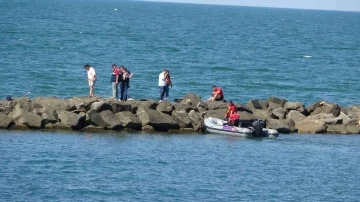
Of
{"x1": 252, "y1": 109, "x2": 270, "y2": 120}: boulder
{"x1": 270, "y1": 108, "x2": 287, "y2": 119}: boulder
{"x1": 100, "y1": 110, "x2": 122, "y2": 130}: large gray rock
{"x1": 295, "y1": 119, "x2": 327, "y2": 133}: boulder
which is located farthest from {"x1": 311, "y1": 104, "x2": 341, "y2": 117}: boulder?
{"x1": 100, "y1": 110, "x2": 122, "y2": 130}: large gray rock

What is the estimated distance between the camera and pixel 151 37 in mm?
114125

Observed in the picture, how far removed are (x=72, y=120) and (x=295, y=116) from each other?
11499 mm

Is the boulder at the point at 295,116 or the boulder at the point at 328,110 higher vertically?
the boulder at the point at 328,110

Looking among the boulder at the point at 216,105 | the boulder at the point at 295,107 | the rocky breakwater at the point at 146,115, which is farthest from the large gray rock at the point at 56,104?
the boulder at the point at 295,107

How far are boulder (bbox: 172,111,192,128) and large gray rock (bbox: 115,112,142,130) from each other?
1812mm

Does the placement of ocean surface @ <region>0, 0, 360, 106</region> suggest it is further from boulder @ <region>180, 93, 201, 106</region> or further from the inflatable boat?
the inflatable boat

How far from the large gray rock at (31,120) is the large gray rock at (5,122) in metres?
0.36

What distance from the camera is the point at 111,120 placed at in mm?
40812

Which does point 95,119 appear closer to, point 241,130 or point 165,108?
point 165,108

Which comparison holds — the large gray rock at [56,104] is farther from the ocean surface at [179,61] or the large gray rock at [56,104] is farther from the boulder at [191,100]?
the ocean surface at [179,61]

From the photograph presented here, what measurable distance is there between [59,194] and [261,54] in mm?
66972

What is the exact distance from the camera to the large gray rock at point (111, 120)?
40.8 meters

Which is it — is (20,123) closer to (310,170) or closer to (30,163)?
(30,163)

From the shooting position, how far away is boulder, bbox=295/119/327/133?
4391cm
